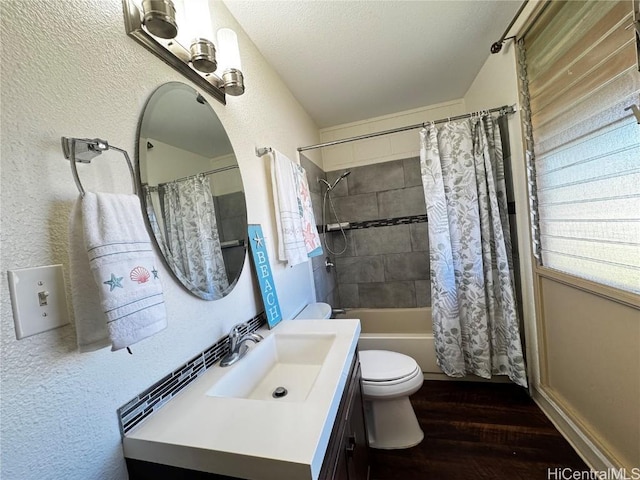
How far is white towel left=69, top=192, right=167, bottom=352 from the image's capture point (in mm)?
567

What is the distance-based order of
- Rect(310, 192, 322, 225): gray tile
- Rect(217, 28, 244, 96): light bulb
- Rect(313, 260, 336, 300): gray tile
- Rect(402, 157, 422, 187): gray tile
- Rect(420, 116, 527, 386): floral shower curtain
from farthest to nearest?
Rect(402, 157, 422, 187): gray tile → Rect(310, 192, 322, 225): gray tile → Rect(313, 260, 336, 300): gray tile → Rect(420, 116, 527, 386): floral shower curtain → Rect(217, 28, 244, 96): light bulb

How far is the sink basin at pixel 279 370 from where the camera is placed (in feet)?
3.16

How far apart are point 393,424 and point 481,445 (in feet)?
1.62

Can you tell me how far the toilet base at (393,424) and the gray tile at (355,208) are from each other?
5.89 ft

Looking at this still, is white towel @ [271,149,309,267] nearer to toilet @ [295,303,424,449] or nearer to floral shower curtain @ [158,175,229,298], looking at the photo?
floral shower curtain @ [158,175,229,298]

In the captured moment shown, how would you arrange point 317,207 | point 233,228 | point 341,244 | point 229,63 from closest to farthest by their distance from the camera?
point 229,63 < point 233,228 < point 317,207 < point 341,244

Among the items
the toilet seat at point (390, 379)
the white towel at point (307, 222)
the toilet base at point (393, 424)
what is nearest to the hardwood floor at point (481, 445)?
the toilet base at point (393, 424)

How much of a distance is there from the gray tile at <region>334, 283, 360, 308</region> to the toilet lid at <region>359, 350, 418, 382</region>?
1172mm

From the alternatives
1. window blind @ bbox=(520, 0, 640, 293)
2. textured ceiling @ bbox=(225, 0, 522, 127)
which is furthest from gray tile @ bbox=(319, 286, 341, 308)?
textured ceiling @ bbox=(225, 0, 522, 127)

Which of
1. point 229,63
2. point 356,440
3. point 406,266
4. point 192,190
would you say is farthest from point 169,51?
point 406,266

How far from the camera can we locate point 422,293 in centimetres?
277

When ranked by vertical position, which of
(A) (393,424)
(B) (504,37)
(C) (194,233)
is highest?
(B) (504,37)

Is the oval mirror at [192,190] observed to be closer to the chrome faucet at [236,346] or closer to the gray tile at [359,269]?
the chrome faucet at [236,346]

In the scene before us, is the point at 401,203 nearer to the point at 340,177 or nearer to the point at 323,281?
the point at 340,177
